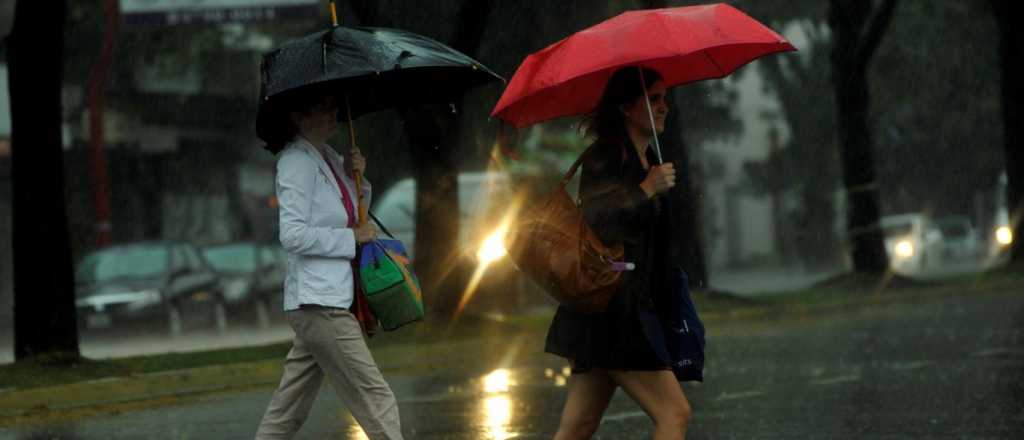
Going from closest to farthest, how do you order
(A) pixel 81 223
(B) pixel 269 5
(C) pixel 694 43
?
(C) pixel 694 43 < (B) pixel 269 5 < (A) pixel 81 223

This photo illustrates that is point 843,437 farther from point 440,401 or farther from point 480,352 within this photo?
point 480,352

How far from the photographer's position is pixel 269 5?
2722 centimetres

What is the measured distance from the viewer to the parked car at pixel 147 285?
83.6 feet

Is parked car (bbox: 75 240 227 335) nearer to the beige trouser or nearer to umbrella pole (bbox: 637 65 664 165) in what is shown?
the beige trouser

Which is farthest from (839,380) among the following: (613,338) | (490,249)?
(490,249)

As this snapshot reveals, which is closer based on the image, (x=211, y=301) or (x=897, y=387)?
(x=897, y=387)

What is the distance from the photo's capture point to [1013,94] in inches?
1260

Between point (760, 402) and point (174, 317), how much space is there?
1623cm

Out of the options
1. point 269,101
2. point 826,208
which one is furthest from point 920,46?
point 269,101

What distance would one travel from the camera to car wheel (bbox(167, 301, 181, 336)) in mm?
25973

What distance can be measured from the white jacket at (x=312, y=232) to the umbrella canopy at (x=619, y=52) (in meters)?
0.69

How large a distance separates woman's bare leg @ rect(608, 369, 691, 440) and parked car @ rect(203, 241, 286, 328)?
22.0 metres

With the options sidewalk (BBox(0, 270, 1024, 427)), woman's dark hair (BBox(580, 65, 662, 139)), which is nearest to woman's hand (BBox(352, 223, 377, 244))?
woman's dark hair (BBox(580, 65, 662, 139))

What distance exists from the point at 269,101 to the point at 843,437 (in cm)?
394
